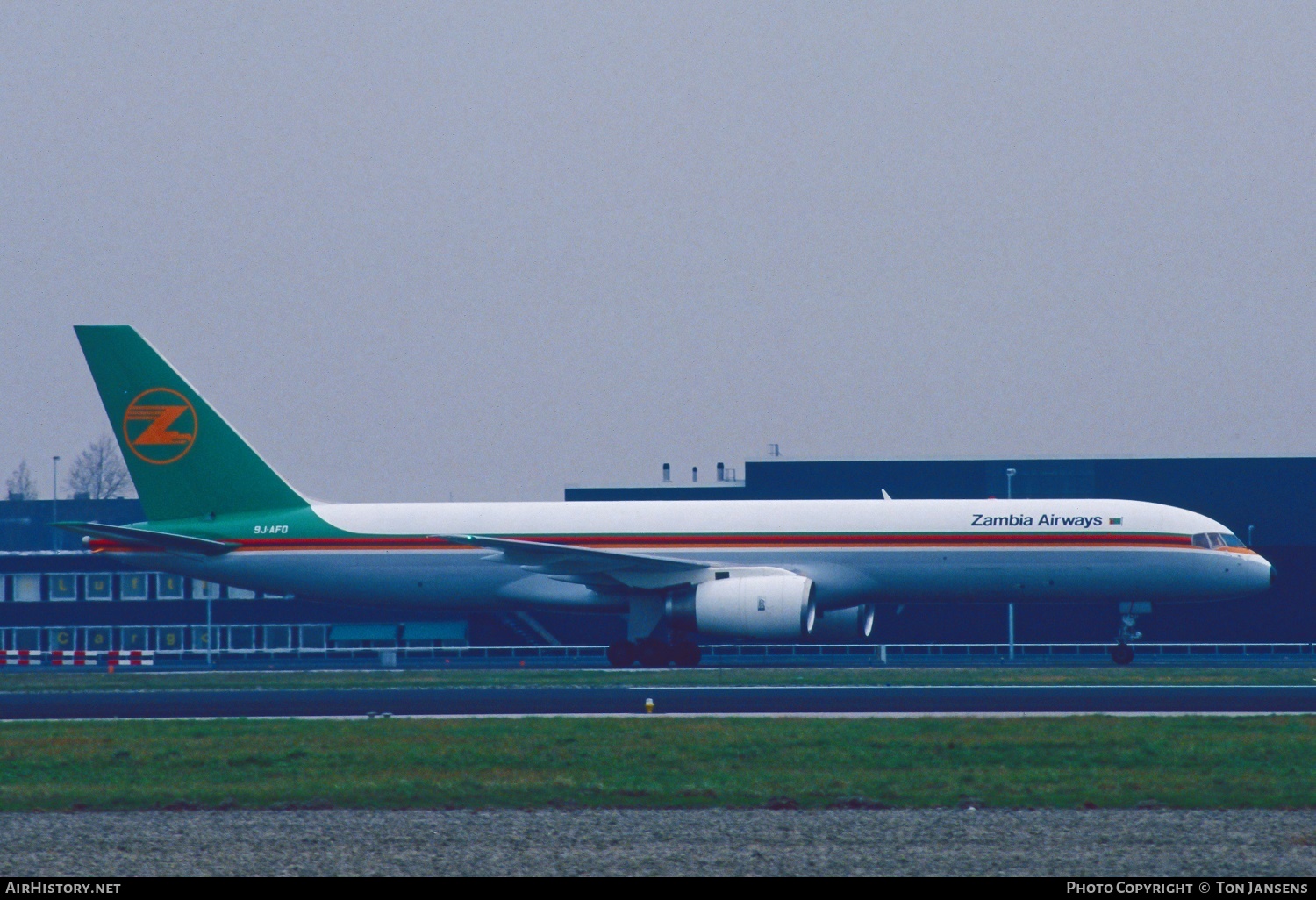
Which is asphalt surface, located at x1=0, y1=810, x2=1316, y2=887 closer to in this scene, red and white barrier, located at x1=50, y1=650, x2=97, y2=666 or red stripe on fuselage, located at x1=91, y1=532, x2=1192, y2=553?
red stripe on fuselage, located at x1=91, y1=532, x2=1192, y2=553

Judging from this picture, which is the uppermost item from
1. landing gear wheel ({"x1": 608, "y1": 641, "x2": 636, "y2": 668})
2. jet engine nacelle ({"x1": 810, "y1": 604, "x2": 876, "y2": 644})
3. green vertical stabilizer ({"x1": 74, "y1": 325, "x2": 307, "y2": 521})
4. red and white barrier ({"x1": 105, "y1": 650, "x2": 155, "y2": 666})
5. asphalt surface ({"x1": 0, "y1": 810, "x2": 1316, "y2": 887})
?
green vertical stabilizer ({"x1": 74, "y1": 325, "x2": 307, "y2": 521})

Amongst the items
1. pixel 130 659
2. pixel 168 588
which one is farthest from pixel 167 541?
pixel 168 588

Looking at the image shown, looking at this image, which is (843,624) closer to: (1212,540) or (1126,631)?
(1126,631)

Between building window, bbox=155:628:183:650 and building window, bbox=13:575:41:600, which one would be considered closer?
building window, bbox=155:628:183:650

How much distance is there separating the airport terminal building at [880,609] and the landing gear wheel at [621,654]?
1319 cm

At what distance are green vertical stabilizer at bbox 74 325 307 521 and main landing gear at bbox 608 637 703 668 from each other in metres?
10.0

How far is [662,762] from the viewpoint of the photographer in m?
20.1

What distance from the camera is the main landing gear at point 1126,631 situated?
42938mm

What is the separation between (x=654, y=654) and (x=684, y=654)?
82 centimetres

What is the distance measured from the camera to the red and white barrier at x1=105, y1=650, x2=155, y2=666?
49.6 meters

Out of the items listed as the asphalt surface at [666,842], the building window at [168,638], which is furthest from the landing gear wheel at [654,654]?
the building window at [168,638]

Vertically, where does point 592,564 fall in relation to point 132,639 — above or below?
above

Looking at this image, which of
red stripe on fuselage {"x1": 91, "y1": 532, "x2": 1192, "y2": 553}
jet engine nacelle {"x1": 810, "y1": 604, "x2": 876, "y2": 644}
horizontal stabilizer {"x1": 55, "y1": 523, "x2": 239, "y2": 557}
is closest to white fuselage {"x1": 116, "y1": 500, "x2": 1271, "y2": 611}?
red stripe on fuselage {"x1": 91, "y1": 532, "x2": 1192, "y2": 553}

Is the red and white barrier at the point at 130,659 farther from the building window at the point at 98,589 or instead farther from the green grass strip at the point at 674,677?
the building window at the point at 98,589
